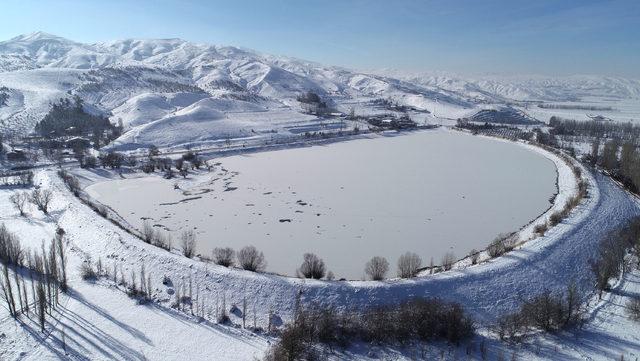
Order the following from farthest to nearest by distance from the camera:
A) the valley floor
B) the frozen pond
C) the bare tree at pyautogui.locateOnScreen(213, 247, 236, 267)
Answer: the frozen pond
the bare tree at pyautogui.locateOnScreen(213, 247, 236, 267)
the valley floor

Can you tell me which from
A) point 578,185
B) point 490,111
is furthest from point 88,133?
point 490,111

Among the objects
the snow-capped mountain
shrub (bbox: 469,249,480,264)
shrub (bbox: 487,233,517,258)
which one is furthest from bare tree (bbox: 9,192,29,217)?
shrub (bbox: 487,233,517,258)

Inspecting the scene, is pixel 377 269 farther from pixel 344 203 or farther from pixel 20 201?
pixel 20 201

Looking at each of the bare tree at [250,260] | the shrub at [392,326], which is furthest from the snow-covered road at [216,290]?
the shrub at [392,326]

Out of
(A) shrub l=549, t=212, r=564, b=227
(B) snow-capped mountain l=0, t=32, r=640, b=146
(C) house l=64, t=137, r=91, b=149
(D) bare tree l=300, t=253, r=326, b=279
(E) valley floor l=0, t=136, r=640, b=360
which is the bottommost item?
(E) valley floor l=0, t=136, r=640, b=360

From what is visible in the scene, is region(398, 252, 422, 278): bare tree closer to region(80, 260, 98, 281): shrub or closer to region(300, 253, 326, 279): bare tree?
region(300, 253, 326, 279): bare tree

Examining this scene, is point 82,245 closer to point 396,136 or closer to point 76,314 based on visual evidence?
point 76,314

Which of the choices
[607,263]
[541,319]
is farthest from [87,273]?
[607,263]
